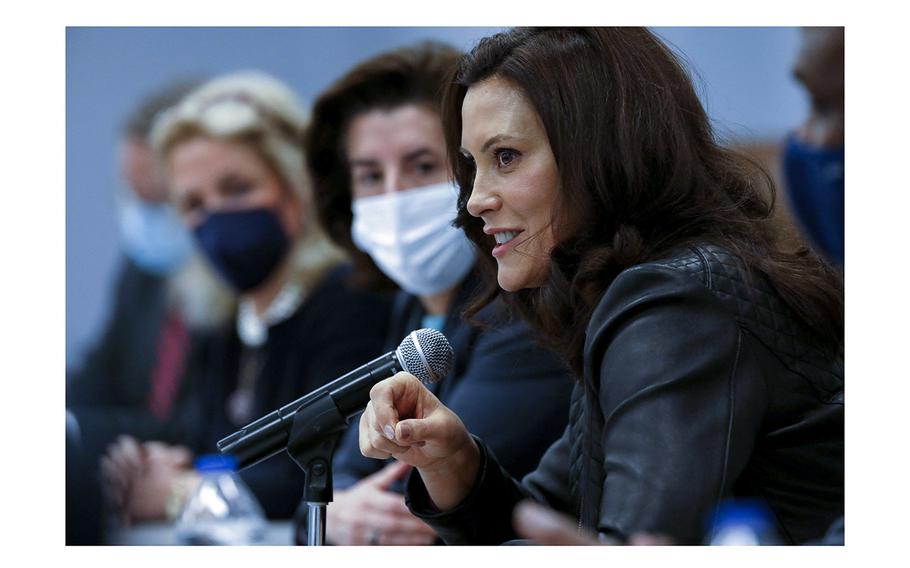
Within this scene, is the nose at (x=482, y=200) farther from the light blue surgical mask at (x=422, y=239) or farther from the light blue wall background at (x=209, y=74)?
the light blue surgical mask at (x=422, y=239)

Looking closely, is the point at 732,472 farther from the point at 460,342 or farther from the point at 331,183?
the point at 331,183

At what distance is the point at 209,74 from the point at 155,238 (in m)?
1.11

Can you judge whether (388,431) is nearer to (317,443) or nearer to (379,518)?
(317,443)

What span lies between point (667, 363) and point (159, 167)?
305cm

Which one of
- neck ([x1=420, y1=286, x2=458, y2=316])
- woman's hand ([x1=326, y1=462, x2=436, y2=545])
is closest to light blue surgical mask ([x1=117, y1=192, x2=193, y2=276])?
neck ([x1=420, y1=286, x2=458, y2=316])

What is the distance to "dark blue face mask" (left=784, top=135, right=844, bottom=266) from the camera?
2.48 metres

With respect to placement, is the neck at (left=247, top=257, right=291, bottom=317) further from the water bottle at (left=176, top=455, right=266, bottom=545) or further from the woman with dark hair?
the woman with dark hair

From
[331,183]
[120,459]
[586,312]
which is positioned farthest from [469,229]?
[120,459]

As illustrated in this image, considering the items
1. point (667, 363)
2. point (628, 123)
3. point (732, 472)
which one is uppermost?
point (628, 123)

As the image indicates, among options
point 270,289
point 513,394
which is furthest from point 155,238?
point 513,394

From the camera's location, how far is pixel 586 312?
184cm

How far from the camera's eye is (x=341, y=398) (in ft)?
5.97

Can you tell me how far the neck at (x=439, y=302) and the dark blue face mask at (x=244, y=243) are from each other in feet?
3.70
